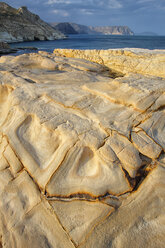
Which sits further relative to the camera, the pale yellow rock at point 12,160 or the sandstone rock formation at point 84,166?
the pale yellow rock at point 12,160

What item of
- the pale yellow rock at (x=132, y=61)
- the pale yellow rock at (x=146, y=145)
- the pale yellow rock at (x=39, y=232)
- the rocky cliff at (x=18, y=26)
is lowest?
the pale yellow rock at (x=39, y=232)

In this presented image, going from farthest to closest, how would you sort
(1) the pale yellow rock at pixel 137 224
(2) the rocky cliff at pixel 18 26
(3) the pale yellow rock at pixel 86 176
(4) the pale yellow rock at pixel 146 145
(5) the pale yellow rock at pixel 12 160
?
(2) the rocky cliff at pixel 18 26, (5) the pale yellow rock at pixel 12 160, (4) the pale yellow rock at pixel 146 145, (3) the pale yellow rock at pixel 86 176, (1) the pale yellow rock at pixel 137 224

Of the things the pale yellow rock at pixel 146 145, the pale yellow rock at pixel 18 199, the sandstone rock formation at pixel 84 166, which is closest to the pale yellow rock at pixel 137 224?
the sandstone rock formation at pixel 84 166

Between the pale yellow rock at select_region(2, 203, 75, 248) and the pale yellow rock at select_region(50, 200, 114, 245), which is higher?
the pale yellow rock at select_region(50, 200, 114, 245)

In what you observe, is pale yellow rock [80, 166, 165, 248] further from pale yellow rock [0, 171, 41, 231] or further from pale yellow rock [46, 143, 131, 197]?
pale yellow rock [0, 171, 41, 231]

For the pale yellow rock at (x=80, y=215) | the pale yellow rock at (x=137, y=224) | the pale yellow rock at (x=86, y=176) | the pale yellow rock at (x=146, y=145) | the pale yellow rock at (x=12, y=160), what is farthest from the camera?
the pale yellow rock at (x=12, y=160)

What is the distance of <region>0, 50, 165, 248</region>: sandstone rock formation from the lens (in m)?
1.84

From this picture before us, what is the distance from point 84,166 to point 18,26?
2373 inches

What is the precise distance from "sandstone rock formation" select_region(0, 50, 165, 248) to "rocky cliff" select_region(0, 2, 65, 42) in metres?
46.6

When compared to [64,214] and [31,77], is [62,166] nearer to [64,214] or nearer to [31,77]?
[64,214]

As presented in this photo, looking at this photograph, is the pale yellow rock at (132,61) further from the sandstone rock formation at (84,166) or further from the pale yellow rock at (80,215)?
the pale yellow rock at (80,215)

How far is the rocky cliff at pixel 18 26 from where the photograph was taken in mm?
43859

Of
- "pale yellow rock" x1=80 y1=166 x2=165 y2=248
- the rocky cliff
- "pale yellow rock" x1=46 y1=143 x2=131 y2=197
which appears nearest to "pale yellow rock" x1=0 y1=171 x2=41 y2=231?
"pale yellow rock" x1=46 y1=143 x2=131 y2=197

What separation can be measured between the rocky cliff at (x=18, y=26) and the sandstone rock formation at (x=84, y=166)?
153 ft
